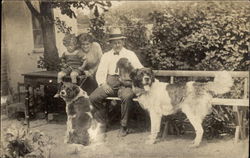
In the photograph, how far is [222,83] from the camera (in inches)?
129

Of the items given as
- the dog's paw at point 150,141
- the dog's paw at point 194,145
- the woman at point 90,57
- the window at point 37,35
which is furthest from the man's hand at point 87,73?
the dog's paw at point 194,145

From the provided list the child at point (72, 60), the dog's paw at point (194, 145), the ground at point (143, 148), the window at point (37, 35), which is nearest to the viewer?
the ground at point (143, 148)

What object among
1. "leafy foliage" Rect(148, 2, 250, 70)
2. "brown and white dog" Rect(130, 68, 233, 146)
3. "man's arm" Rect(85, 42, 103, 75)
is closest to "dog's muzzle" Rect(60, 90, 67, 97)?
"man's arm" Rect(85, 42, 103, 75)

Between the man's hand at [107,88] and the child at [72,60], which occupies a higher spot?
the child at [72,60]

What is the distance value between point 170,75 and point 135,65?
33 centimetres

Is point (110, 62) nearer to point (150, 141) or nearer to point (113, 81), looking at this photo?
point (113, 81)

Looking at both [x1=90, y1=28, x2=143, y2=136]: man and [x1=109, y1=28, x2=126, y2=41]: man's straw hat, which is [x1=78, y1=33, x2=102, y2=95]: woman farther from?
[x1=109, y1=28, x2=126, y2=41]: man's straw hat

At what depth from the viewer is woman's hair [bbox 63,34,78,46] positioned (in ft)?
12.6

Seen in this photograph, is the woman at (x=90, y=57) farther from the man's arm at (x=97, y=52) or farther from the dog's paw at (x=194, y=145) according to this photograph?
the dog's paw at (x=194, y=145)

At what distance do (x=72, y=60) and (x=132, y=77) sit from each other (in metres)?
0.68

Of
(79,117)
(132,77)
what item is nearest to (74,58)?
(79,117)

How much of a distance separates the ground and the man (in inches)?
6.6

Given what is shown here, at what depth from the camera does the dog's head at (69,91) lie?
3.77m

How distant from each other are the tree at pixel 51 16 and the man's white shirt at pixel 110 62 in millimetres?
425
